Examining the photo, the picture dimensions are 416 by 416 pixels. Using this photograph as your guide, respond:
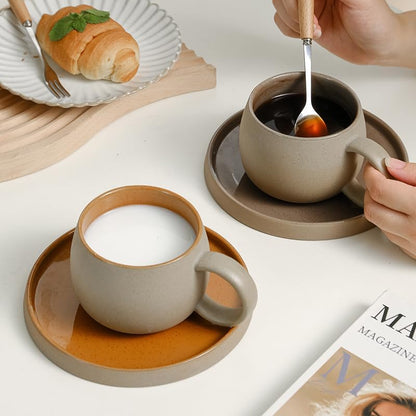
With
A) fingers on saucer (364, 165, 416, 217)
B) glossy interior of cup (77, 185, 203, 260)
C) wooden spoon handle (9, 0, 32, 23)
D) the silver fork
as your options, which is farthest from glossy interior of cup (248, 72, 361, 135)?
wooden spoon handle (9, 0, 32, 23)

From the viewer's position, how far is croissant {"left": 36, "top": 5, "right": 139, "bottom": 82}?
1.02m

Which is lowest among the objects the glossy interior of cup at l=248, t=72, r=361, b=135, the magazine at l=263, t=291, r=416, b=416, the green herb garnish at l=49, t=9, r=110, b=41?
the magazine at l=263, t=291, r=416, b=416

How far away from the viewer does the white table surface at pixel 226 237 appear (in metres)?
0.70

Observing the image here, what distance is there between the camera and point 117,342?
72 centimetres

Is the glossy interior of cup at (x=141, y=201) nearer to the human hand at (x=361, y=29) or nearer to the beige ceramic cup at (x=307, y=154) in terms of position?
the beige ceramic cup at (x=307, y=154)

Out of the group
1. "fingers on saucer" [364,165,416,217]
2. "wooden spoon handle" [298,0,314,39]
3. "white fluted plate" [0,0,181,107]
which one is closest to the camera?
"fingers on saucer" [364,165,416,217]

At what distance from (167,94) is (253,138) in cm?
30

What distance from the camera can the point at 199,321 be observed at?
745 millimetres

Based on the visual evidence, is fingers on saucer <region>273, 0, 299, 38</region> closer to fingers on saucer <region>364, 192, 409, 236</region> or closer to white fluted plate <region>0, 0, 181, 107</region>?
white fluted plate <region>0, 0, 181, 107</region>

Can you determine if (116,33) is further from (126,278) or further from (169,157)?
(126,278)

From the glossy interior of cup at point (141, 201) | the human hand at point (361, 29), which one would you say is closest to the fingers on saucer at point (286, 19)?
the human hand at point (361, 29)

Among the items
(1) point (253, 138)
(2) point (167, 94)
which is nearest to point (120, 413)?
(1) point (253, 138)

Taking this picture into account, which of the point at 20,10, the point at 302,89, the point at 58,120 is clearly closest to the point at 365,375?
the point at 302,89

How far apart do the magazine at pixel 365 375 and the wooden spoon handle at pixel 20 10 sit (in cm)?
71
